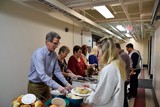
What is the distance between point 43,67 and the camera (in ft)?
6.24

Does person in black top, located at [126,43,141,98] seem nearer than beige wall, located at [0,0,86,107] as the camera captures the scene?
No

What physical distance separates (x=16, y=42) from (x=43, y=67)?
4.11 feet

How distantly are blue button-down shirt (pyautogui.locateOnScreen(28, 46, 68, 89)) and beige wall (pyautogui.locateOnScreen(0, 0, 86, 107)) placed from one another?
0.85 metres

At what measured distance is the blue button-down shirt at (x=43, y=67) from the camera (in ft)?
6.03

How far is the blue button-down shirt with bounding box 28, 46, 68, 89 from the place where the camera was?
184 centimetres

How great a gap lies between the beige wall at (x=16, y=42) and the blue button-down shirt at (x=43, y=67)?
85 cm

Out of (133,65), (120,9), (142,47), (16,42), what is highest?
(120,9)

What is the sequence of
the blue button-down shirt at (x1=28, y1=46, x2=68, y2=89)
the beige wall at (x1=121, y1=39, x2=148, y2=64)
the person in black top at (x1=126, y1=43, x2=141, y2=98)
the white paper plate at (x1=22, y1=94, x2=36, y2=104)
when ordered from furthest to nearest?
1. the beige wall at (x1=121, y1=39, x2=148, y2=64)
2. the person in black top at (x1=126, y1=43, x2=141, y2=98)
3. the blue button-down shirt at (x1=28, y1=46, x2=68, y2=89)
4. the white paper plate at (x1=22, y1=94, x2=36, y2=104)

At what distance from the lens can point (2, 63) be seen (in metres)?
2.57

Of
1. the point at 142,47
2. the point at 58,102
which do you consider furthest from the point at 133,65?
the point at 142,47

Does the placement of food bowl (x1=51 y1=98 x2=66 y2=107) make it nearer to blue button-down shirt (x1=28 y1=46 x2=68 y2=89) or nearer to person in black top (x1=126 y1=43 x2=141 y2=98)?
blue button-down shirt (x1=28 y1=46 x2=68 y2=89)

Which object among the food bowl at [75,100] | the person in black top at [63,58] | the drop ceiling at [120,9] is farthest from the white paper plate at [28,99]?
the drop ceiling at [120,9]

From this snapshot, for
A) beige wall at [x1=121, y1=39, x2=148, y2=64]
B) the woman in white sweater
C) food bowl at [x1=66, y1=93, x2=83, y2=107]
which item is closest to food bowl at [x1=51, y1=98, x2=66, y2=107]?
food bowl at [x1=66, y1=93, x2=83, y2=107]

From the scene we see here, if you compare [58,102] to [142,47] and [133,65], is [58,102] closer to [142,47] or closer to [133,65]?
[133,65]
